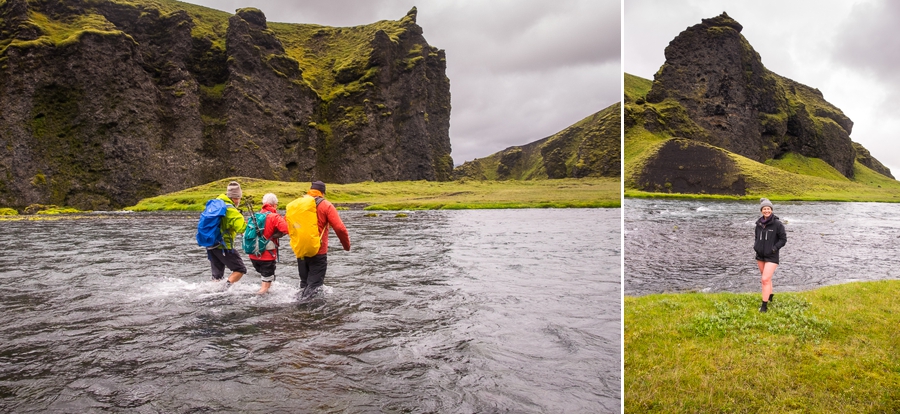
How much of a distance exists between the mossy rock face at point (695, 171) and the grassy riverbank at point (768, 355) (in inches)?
640

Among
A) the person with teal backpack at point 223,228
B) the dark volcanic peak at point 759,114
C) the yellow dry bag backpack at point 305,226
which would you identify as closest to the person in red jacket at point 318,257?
the yellow dry bag backpack at point 305,226

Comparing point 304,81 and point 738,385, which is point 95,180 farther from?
point 738,385

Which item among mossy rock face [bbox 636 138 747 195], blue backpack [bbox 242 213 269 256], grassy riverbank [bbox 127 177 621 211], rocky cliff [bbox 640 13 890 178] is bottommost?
grassy riverbank [bbox 127 177 621 211]

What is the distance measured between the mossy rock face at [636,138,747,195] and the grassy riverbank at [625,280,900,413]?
1625 cm

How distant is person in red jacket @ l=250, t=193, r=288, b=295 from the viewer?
10.7 metres

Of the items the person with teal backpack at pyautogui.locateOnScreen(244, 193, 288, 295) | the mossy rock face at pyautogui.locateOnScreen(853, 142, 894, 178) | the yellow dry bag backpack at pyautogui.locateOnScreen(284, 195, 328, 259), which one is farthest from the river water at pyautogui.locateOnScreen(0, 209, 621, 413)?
the mossy rock face at pyautogui.locateOnScreen(853, 142, 894, 178)

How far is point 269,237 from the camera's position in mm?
10789

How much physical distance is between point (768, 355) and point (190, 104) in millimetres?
122692

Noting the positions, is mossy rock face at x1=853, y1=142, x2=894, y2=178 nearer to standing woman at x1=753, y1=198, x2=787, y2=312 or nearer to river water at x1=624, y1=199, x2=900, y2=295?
river water at x1=624, y1=199, x2=900, y2=295

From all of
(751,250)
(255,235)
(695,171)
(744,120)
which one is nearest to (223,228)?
(255,235)

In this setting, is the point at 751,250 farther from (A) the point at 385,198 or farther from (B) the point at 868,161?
(A) the point at 385,198

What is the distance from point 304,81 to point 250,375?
13128 centimetres

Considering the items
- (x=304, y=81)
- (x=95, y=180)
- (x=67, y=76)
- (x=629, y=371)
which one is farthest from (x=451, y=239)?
(x=304, y=81)

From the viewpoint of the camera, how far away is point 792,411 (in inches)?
203
